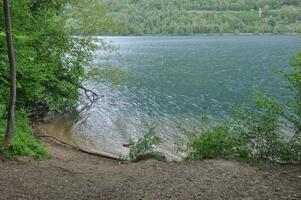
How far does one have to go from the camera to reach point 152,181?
1239 centimetres

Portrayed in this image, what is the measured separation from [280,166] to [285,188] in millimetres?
3602

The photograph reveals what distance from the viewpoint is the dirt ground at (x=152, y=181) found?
10.8 metres

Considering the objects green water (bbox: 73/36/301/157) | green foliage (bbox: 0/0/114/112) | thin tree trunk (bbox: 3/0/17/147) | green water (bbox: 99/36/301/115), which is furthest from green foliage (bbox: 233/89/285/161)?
green water (bbox: 99/36/301/115)

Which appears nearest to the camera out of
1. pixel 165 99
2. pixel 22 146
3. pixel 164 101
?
pixel 22 146

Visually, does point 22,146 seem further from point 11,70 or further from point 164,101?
point 164,101

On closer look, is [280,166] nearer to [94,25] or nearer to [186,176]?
[186,176]

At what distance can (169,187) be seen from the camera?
38.3 feet

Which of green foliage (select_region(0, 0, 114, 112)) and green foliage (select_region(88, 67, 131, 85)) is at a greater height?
green foliage (select_region(0, 0, 114, 112))

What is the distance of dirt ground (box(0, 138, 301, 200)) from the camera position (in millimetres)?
10828

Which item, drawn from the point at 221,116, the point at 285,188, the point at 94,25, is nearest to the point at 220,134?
the point at 285,188

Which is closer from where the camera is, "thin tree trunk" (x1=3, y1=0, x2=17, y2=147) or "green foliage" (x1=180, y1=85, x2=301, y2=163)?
"thin tree trunk" (x1=3, y1=0, x2=17, y2=147)

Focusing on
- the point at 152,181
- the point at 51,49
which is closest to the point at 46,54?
the point at 51,49

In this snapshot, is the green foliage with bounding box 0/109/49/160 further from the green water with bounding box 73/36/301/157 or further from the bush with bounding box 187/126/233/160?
the green water with bounding box 73/36/301/157

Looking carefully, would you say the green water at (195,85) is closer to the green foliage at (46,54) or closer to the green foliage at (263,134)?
the green foliage at (46,54)
